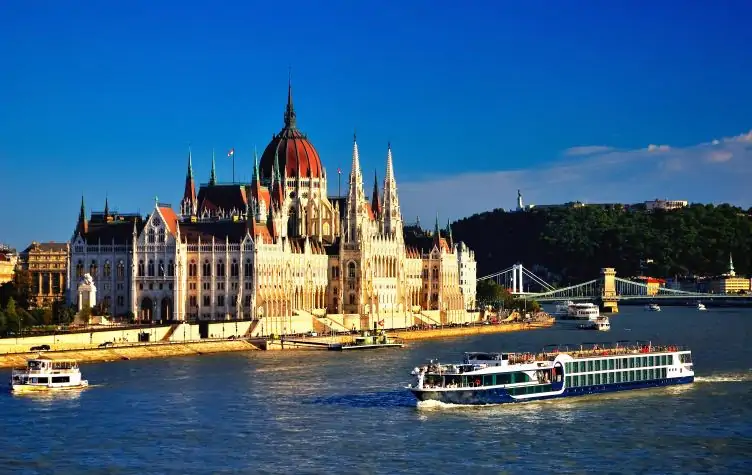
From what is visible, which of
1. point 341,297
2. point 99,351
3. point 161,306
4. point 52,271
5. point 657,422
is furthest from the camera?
point 52,271

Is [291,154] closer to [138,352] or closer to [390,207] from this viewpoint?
[390,207]

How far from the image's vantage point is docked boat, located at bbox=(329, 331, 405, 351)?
135 m

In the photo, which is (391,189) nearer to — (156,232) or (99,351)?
(156,232)

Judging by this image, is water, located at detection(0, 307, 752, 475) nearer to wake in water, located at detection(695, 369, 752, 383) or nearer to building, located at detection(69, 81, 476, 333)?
wake in water, located at detection(695, 369, 752, 383)

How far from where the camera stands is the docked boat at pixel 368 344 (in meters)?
135

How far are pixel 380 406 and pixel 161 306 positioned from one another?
221 feet

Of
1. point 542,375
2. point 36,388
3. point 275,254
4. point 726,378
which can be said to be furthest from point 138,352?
point 726,378

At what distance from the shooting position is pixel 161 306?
146 meters

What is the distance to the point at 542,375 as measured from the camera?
3366 inches

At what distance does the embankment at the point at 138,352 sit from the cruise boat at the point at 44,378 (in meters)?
14.9

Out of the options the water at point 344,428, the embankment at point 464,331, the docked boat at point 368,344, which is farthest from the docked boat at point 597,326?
the water at point 344,428

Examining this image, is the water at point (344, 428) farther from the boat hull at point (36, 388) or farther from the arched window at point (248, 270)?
the arched window at point (248, 270)

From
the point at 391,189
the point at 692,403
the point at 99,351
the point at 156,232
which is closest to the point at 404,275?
the point at 391,189

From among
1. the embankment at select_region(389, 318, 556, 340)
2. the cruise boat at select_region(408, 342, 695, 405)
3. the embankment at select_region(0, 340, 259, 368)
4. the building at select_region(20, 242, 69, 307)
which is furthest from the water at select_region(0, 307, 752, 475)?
the building at select_region(20, 242, 69, 307)
